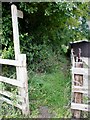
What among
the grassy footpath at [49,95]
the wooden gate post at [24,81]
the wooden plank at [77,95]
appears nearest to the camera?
the wooden gate post at [24,81]

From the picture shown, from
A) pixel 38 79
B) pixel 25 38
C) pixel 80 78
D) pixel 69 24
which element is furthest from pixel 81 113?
pixel 69 24

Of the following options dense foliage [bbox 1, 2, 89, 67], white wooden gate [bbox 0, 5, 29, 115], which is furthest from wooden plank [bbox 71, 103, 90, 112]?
dense foliage [bbox 1, 2, 89, 67]

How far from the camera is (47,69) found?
254 inches

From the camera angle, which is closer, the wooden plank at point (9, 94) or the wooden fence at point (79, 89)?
the wooden fence at point (79, 89)

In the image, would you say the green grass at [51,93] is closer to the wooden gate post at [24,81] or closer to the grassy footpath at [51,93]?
the grassy footpath at [51,93]

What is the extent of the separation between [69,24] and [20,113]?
504cm

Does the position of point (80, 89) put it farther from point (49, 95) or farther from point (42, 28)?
point (42, 28)

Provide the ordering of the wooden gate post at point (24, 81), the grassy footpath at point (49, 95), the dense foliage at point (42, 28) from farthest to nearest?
the dense foliage at point (42, 28), the grassy footpath at point (49, 95), the wooden gate post at point (24, 81)

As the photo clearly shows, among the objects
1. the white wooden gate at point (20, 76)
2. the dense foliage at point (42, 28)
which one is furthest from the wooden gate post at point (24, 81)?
the dense foliage at point (42, 28)

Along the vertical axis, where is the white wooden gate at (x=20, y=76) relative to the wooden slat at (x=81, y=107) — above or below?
above

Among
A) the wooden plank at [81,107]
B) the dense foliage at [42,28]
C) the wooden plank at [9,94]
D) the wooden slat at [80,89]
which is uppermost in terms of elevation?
the dense foliage at [42,28]

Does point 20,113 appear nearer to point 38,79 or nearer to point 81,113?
point 81,113

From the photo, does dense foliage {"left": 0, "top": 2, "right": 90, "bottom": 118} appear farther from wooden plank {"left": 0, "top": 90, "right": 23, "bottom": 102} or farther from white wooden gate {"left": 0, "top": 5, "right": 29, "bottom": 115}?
white wooden gate {"left": 0, "top": 5, "right": 29, "bottom": 115}

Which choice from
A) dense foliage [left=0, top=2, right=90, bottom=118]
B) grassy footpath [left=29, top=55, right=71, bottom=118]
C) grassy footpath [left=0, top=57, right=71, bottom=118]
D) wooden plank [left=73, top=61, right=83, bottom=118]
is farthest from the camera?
dense foliage [left=0, top=2, right=90, bottom=118]
